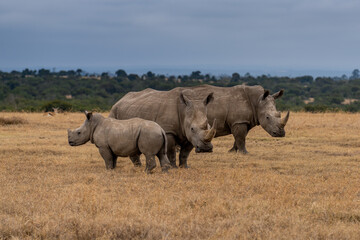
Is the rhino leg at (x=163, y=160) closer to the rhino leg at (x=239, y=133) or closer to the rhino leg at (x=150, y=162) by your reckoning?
the rhino leg at (x=150, y=162)

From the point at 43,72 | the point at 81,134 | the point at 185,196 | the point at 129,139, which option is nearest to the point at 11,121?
the point at 81,134

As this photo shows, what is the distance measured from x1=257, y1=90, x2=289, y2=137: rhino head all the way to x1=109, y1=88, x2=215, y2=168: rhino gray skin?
7.19 feet

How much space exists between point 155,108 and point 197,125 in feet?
4.58

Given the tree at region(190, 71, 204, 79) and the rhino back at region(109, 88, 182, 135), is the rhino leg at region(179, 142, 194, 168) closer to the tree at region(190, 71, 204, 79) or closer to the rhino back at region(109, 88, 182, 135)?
the rhino back at region(109, 88, 182, 135)

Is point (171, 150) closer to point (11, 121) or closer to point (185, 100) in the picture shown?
point (185, 100)

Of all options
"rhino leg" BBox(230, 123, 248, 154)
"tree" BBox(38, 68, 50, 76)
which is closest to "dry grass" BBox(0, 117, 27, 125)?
"rhino leg" BBox(230, 123, 248, 154)

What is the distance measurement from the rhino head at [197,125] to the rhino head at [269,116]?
8.18 ft

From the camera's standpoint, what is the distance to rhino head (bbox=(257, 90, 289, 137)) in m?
11.9

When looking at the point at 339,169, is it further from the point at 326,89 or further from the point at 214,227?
the point at 326,89

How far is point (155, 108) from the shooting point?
415 inches

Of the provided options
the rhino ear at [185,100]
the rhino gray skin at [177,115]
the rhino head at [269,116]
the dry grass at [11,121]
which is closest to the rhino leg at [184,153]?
the rhino gray skin at [177,115]

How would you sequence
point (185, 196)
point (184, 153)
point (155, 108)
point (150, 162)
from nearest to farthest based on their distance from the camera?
point (185, 196)
point (150, 162)
point (184, 153)
point (155, 108)

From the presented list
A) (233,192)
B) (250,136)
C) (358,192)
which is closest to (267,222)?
(233,192)

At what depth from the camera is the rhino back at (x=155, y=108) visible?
33.3 ft
